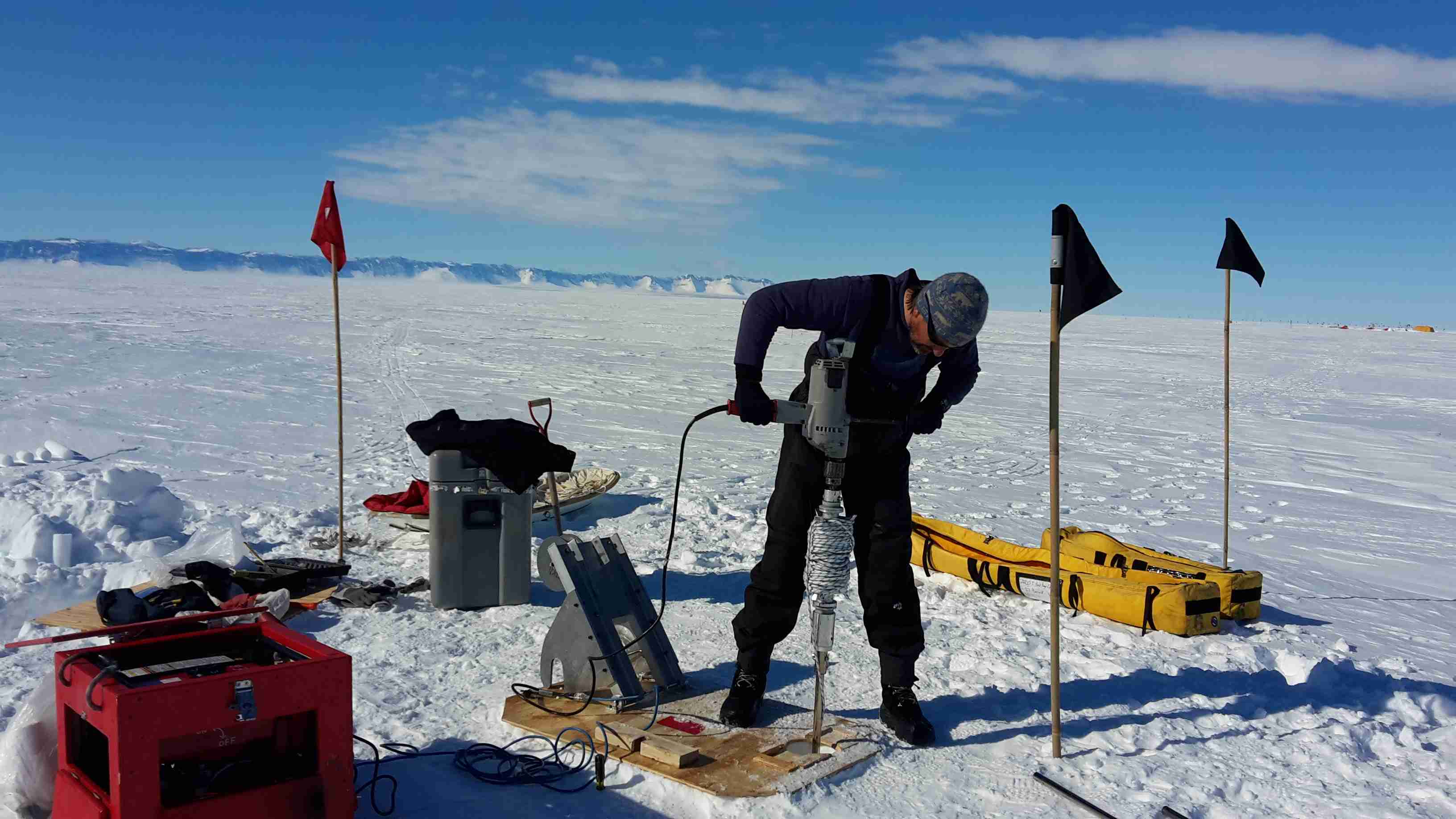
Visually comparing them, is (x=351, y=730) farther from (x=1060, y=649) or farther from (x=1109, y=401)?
(x=1109, y=401)

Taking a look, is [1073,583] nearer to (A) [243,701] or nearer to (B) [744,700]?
(B) [744,700]

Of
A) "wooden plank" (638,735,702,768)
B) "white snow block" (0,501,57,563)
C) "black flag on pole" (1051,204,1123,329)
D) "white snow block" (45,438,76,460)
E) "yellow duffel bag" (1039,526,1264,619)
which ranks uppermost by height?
"black flag on pole" (1051,204,1123,329)

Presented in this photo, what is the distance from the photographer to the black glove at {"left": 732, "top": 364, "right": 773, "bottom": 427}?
3.31 m

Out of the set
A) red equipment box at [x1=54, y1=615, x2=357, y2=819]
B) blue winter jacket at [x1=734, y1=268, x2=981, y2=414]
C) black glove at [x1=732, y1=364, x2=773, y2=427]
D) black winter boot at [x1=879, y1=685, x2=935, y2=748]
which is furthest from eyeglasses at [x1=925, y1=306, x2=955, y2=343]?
red equipment box at [x1=54, y1=615, x2=357, y2=819]

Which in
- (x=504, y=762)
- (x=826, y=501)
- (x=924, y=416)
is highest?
(x=924, y=416)

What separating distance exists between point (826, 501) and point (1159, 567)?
299 centimetres

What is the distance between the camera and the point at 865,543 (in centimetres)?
370

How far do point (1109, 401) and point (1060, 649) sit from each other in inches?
587

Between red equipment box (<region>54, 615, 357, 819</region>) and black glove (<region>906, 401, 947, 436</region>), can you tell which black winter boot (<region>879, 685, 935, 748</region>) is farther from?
red equipment box (<region>54, 615, 357, 819</region>)

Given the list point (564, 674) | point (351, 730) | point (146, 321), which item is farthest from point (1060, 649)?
point (146, 321)

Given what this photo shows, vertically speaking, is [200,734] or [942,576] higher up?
[200,734]

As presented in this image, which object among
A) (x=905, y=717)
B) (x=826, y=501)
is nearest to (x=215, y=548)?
(x=826, y=501)

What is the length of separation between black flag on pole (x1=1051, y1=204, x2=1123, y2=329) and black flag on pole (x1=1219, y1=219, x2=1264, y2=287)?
288cm

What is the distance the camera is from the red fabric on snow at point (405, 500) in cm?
655
